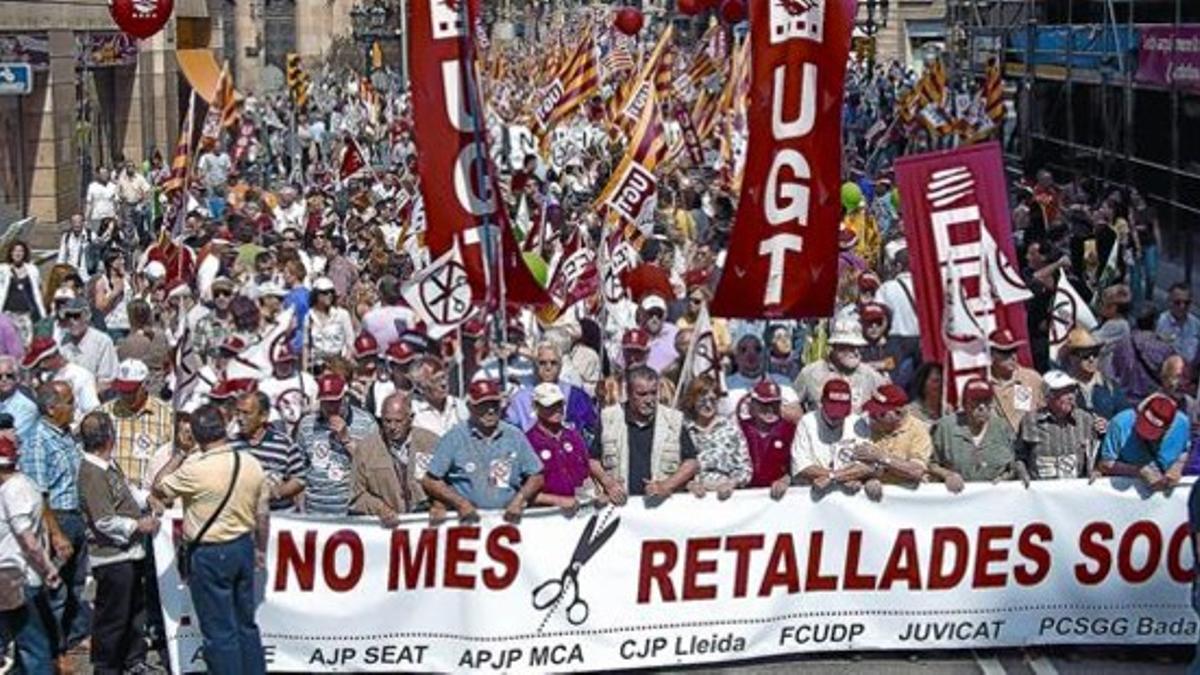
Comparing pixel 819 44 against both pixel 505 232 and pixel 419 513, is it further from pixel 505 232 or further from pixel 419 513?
pixel 419 513

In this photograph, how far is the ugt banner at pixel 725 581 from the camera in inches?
405

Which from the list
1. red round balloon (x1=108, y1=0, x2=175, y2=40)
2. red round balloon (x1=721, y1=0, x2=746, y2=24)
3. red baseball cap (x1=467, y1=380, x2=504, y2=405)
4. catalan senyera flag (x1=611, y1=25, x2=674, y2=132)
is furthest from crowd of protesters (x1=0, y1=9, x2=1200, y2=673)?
red round balloon (x1=721, y1=0, x2=746, y2=24)

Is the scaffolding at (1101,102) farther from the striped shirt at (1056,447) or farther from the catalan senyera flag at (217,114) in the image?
the striped shirt at (1056,447)

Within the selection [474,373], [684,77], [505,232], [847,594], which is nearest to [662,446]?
[847,594]

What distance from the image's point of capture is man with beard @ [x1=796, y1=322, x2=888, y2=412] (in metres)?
12.1

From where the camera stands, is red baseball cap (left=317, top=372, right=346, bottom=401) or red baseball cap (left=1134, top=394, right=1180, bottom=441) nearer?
red baseball cap (left=1134, top=394, right=1180, bottom=441)

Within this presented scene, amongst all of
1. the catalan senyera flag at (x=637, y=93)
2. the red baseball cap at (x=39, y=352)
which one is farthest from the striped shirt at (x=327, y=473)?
the catalan senyera flag at (x=637, y=93)

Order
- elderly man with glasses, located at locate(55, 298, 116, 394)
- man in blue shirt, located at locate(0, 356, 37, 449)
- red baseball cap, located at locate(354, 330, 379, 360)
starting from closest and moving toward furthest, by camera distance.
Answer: man in blue shirt, located at locate(0, 356, 37, 449) → red baseball cap, located at locate(354, 330, 379, 360) → elderly man with glasses, located at locate(55, 298, 116, 394)

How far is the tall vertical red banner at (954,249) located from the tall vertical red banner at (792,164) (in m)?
1.29

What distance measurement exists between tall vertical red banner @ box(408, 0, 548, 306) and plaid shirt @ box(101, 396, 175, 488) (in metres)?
1.73

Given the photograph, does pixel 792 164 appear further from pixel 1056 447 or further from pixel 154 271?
pixel 154 271

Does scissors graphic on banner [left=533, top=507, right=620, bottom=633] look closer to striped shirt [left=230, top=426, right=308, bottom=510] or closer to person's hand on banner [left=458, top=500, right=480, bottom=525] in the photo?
person's hand on banner [left=458, top=500, right=480, bottom=525]

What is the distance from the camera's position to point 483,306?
1211 cm

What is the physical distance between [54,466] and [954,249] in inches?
199
